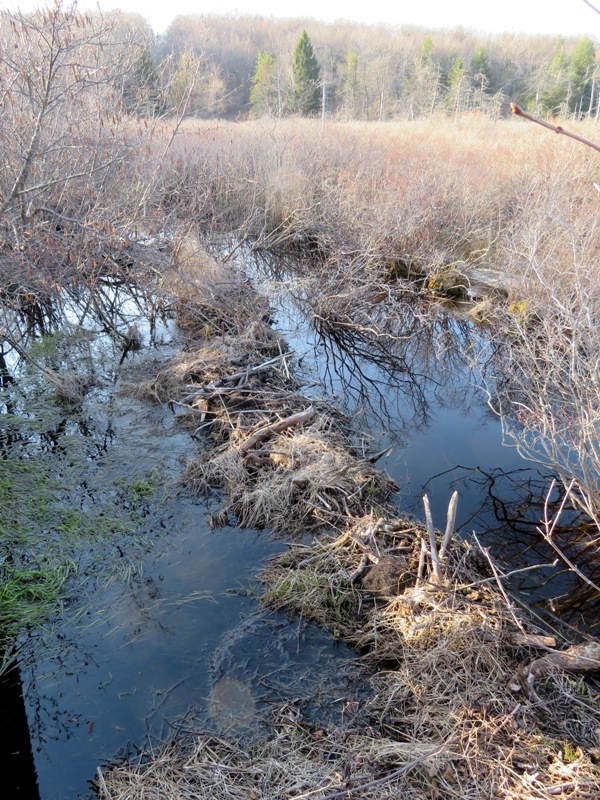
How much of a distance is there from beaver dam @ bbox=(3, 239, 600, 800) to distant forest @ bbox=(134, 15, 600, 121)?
53.1 feet

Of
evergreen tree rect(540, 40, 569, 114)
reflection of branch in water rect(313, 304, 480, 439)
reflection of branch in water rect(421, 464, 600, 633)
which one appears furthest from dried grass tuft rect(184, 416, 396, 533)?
evergreen tree rect(540, 40, 569, 114)

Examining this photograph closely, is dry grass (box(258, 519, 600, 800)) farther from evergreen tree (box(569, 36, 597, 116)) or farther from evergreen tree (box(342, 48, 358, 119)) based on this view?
evergreen tree (box(569, 36, 597, 116))

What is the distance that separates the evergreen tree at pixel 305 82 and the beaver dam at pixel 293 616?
19252mm

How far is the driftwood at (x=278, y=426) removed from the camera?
581cm

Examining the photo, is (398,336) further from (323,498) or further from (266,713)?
(266,713)

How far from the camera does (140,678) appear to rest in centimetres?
357

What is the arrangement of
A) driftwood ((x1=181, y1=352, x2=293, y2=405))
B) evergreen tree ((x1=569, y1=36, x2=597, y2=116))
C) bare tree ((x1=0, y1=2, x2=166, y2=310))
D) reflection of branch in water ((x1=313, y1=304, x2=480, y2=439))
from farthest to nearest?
evergreen tree ((x1=569, y1=36, x2=597, y2=116)), reflection of branch in water ((x1=313, y1=304, x2=480, y2=439)), driftwood ((x1=181, y1=352, x2=293, y2=405)), bare tree ((x1=0, y1=2, x2=166, y2=310))

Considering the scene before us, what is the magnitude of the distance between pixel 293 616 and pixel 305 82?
27.2 meters

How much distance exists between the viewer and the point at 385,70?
2950 centimetres

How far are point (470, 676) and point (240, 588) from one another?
173 centimetres

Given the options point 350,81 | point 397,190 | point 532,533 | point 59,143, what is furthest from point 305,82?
point 532,533

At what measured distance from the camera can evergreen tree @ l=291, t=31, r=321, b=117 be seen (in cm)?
2330

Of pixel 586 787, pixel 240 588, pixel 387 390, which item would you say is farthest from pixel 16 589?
pixel 387 390

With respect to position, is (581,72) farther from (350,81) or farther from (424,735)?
(424,735)
